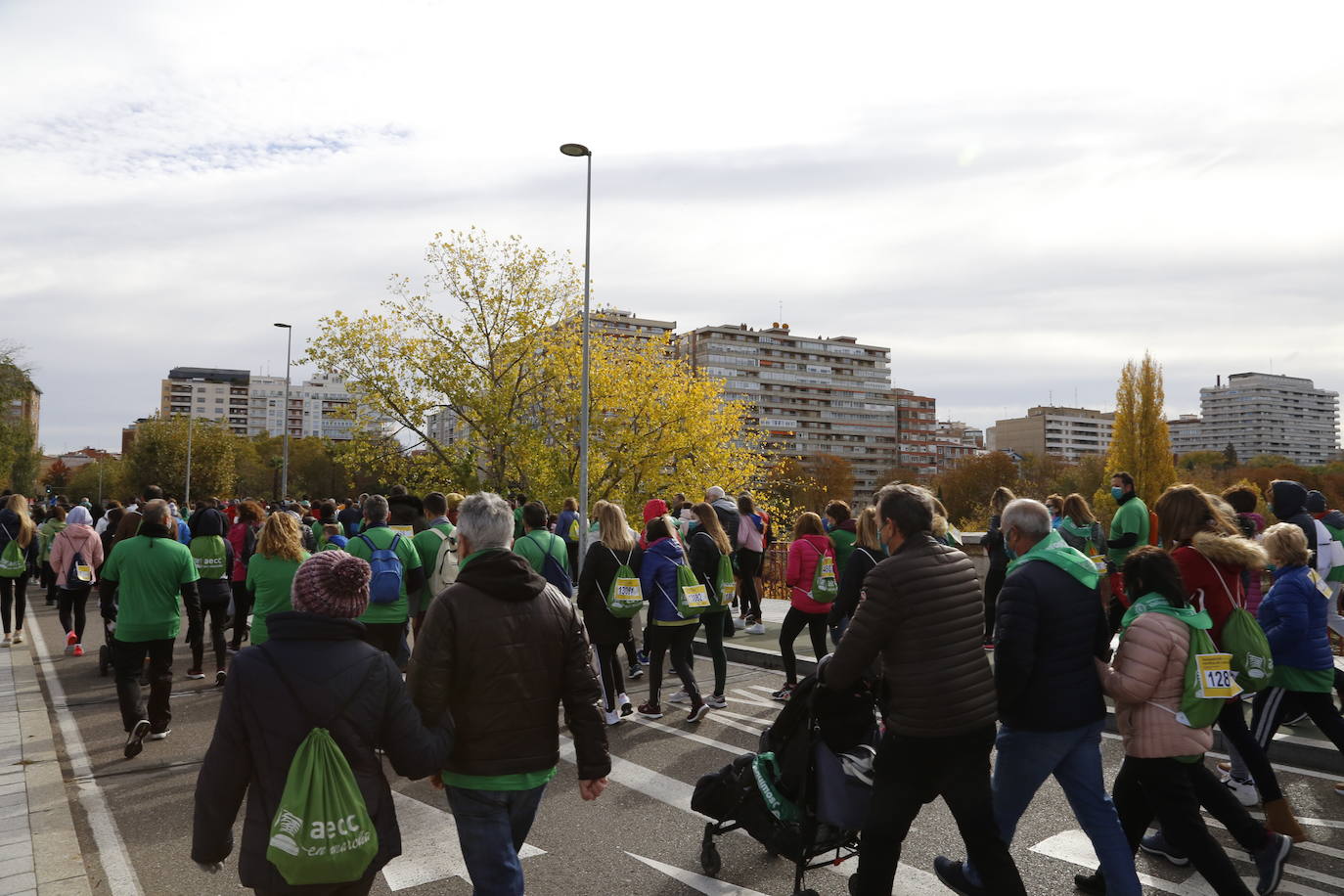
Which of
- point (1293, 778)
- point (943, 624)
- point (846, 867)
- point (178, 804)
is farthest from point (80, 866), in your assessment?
point (1293, 778)

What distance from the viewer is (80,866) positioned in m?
4.73

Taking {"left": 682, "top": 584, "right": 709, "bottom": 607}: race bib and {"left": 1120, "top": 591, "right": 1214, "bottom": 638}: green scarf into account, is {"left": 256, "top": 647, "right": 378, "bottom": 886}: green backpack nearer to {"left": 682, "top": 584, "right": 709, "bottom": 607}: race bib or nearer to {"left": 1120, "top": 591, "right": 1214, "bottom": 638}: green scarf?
{"left": 1120, "top": 591, "right": 1214, "bottom": 638}: green scarf

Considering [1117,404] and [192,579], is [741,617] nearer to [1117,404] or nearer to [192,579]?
[192,579]

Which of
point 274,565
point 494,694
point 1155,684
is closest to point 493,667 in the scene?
point 494,694

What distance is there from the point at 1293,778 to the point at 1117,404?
79236mm

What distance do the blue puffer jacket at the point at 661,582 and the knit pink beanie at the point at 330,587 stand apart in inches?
198

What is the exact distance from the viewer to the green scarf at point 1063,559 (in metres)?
3.96

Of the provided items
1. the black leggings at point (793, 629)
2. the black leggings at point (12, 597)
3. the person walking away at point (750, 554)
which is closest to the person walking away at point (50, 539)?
the black leggings at point (12, 597)

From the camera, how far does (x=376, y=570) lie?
24.0 feet

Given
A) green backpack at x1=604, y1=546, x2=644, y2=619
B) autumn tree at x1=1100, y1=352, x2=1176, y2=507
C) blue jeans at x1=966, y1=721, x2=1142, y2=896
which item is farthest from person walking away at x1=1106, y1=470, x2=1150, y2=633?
autumn tree at x1=1100, y1=352, x2=1176, y2=507

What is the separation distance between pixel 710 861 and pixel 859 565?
8.28ft

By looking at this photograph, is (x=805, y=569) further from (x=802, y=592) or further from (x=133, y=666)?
(x=133, y=666)

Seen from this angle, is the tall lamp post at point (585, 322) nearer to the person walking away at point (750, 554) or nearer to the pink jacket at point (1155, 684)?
the person walking away at point (750, 554)

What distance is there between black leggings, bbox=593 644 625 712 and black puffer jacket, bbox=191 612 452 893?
515 cm
